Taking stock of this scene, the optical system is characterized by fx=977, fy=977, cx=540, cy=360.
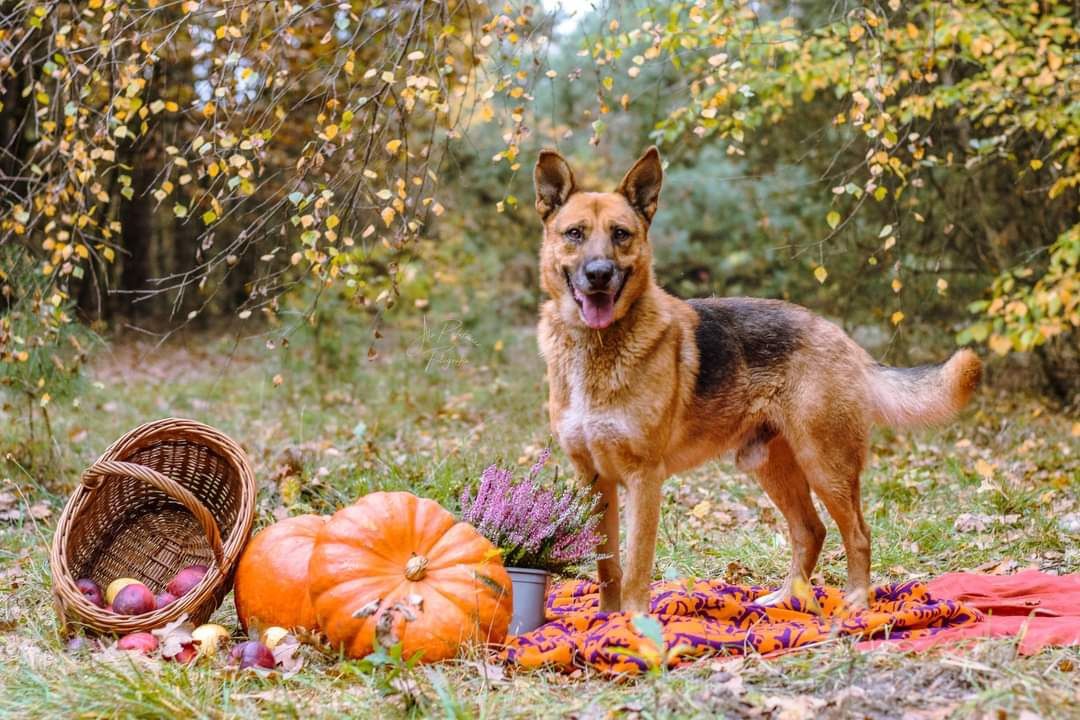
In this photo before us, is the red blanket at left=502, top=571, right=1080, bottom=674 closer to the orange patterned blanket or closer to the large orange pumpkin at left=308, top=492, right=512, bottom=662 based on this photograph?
the orange patterned blanket

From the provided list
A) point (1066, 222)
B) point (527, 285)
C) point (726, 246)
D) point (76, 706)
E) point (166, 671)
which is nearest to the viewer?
point (76, 706)

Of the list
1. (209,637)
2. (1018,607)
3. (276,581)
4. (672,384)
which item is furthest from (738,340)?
(209,637)

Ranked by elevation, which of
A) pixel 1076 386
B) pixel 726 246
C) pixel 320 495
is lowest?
pixel 320 495

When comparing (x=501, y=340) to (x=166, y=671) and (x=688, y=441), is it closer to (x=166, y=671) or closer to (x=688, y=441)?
(x=688, y=441)

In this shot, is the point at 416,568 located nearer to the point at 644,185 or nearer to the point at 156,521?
the point at 156,521

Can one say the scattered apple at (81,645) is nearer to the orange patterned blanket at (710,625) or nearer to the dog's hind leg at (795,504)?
the orange patterned blanket at (710,625)

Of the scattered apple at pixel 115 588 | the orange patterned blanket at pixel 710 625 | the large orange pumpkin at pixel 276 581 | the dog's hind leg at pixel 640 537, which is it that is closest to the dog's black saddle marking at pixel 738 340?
the dog's hind leg at pixel 640 537

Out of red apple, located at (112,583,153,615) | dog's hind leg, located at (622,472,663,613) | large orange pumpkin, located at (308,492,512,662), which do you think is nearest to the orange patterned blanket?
dog's hind leg, located at (622,472,663,613)

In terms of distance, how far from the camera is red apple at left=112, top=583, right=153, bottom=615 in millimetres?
3730

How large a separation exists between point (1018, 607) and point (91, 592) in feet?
12.2

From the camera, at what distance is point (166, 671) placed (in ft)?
10.6

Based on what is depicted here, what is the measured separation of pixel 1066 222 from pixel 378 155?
7348 millimetres

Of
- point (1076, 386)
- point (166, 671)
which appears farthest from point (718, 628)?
point (1076, 386)

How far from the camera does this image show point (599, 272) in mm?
3836
